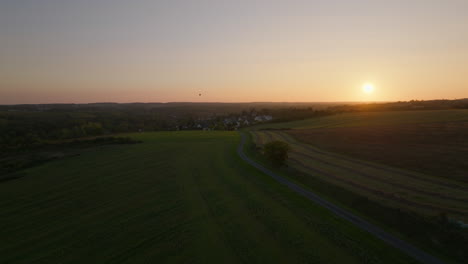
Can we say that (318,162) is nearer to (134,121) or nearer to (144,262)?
(144,262)

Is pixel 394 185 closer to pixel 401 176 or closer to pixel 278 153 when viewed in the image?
pixel 401 176

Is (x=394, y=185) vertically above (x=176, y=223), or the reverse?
(x=394, y=185)

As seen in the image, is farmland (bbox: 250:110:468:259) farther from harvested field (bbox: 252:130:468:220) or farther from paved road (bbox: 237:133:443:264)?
paved road (bbox: 237:133:443:264)

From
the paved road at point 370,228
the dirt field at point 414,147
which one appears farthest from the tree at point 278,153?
the dirt field at point 414,147

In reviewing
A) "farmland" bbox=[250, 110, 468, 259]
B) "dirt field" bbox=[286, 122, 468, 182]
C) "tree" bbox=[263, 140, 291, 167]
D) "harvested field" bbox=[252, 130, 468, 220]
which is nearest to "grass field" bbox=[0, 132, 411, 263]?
"farmland" bbox=[250, 110, 468, 259]

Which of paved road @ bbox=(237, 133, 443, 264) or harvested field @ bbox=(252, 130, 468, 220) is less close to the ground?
harvested field @ bbox=(252, 130, 468, 220)

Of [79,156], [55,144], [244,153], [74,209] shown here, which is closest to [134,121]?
[55,144]

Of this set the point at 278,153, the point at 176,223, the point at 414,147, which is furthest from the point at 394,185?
the point at 176,223
